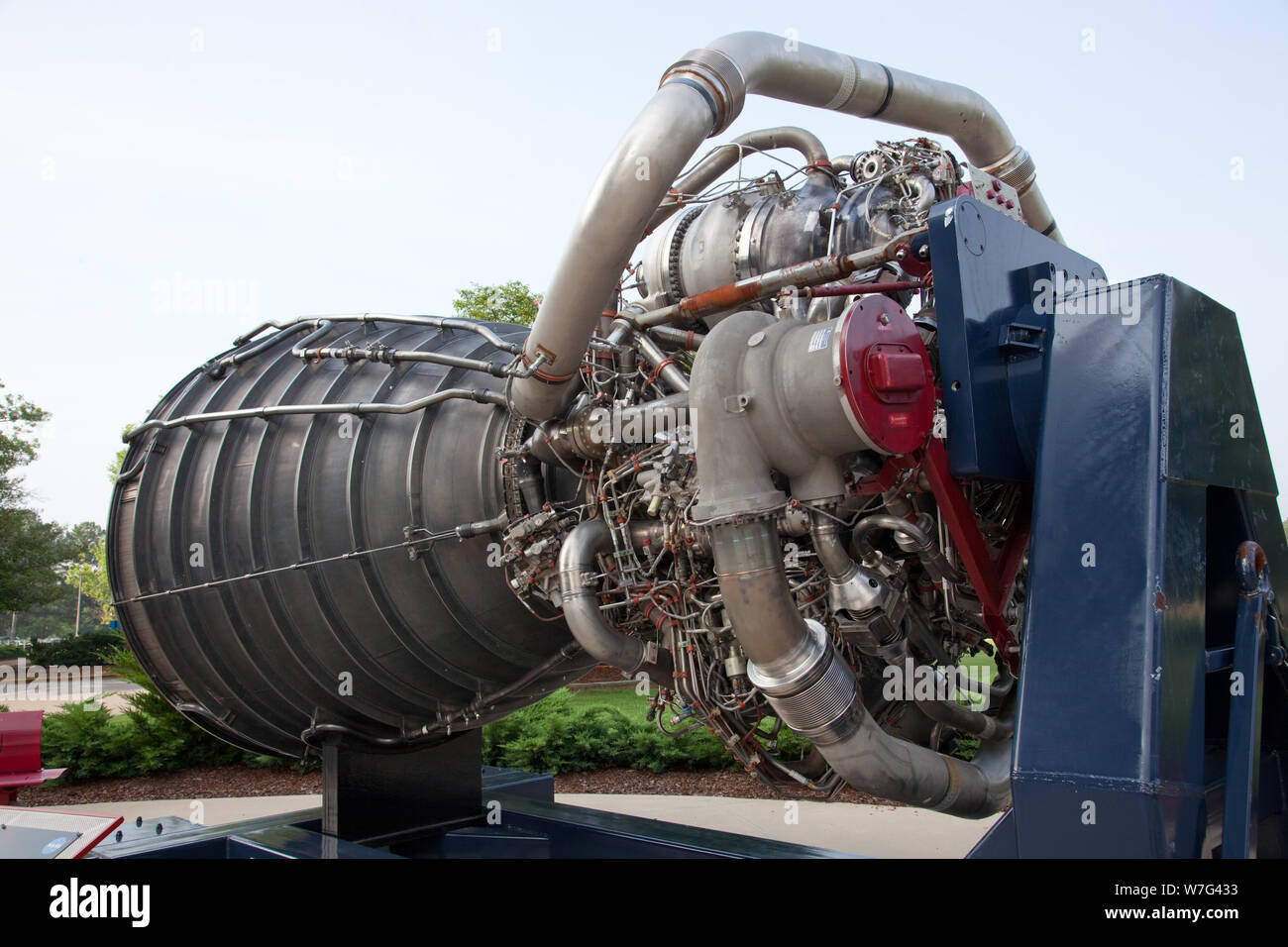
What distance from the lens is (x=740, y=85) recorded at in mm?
3379

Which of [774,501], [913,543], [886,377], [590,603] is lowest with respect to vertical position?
[590,603]

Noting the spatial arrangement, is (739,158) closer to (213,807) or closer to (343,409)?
(343,409)

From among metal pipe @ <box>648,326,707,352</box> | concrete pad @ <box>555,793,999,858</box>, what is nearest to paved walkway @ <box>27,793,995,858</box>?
concrete pad @ <box>555,793,999,858</box>

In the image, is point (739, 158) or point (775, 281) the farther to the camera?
point (739, 158)

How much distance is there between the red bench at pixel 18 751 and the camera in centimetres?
730

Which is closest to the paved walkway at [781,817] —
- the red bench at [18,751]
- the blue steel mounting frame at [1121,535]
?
the red bench at [18,751]

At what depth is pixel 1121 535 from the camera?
108 inches

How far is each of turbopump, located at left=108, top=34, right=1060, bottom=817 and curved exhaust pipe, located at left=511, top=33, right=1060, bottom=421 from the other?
13mm

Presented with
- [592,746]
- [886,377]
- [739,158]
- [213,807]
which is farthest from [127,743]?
[886,377]

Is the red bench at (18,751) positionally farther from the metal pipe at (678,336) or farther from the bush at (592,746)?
the metal pipe at (678,336)

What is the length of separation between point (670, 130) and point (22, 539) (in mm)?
22272

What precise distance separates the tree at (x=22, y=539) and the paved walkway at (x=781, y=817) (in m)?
12.8

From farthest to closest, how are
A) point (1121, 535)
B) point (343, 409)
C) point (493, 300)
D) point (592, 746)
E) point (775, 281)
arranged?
1. point (493, 300)
2. point (592, 746)
3. point (343, 409)
4. point (775, 281)
5. point (1121, 535)

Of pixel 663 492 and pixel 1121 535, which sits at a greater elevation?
pixel 663 492
